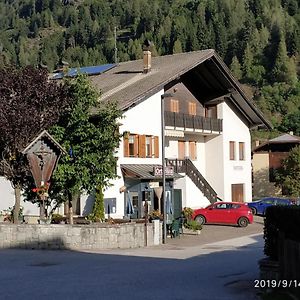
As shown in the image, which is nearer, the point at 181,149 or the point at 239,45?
the point at 181,149

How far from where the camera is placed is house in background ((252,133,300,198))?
2376 inches

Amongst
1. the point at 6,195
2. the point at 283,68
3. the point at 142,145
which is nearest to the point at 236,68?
the point at 283,68

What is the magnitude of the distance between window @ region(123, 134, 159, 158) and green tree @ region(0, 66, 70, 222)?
880 centimetres

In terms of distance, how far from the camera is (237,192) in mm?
47688

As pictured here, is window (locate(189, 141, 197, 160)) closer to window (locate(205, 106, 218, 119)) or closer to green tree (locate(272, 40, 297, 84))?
window (locate(205, 106, 218, 119))

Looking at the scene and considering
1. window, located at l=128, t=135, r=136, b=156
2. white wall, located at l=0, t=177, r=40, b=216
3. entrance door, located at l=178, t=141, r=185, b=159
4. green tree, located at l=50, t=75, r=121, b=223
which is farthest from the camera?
entrance door, located at l=178, t=141, r=185, b=159

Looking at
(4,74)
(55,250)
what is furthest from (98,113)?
(55,250)

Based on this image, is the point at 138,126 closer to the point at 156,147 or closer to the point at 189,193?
the point at 156,147

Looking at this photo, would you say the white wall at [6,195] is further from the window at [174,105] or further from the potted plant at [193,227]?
A: the window at [174,105]

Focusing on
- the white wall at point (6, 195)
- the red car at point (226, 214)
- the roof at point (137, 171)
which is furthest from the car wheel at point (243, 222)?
the white wall at point (6, 195)

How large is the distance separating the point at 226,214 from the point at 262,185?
2491cm
